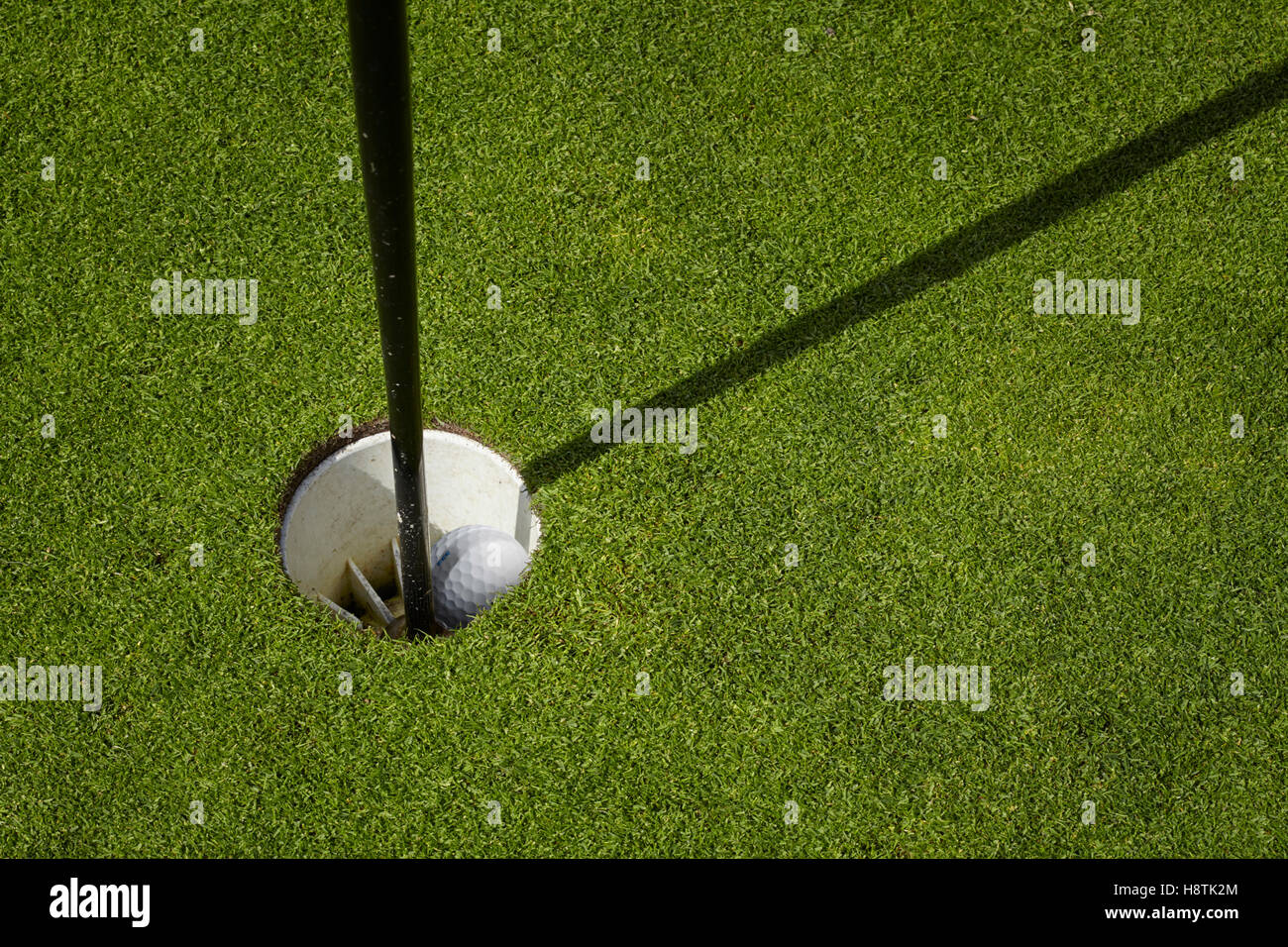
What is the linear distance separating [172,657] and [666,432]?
2.25m

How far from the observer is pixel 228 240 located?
5.38 meters

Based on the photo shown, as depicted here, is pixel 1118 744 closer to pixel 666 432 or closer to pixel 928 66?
pixel 666 432

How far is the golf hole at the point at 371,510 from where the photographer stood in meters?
4.85

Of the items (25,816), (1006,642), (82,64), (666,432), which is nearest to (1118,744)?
(1006,642)

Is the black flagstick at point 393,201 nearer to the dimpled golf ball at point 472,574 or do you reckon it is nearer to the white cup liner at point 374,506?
the dimpled golf ball at point 472,574

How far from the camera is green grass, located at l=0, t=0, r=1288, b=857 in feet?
14.4

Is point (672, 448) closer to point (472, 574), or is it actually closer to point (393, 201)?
point (472, 574)

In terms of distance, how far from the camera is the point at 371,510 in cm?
512

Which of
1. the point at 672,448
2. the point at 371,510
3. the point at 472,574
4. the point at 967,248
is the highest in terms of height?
the point at 967,248

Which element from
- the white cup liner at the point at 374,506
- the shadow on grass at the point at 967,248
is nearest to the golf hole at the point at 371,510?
the white cup liner at the point at 374,506

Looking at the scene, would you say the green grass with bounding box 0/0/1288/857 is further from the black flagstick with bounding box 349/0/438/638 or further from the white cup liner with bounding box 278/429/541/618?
the black flagstick with bounding box 349/0/438/638

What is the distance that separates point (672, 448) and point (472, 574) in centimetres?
104

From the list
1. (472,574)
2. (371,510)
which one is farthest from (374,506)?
(472,574)

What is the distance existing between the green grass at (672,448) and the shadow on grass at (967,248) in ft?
0.19
